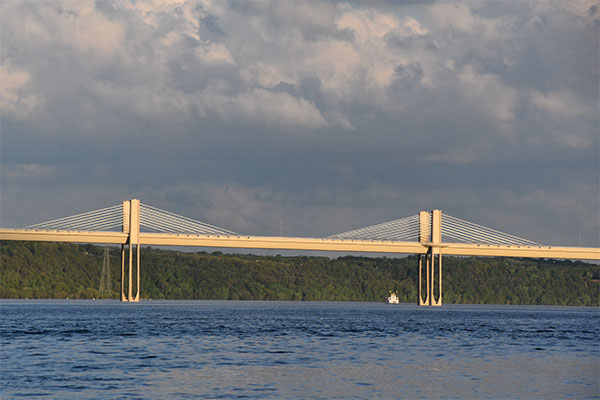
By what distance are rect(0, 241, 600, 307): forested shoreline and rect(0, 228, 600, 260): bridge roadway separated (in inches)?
1809

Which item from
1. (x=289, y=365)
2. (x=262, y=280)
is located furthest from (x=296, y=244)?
(x=289, y=365)

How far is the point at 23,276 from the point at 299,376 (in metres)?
132

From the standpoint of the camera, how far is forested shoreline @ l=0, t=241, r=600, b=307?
16450 cm

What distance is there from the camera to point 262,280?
Result: 189375mm

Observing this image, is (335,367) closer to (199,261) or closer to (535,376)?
(535,376)

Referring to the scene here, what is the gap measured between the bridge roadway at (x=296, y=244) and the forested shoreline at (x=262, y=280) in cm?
4594

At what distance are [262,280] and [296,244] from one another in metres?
69.2

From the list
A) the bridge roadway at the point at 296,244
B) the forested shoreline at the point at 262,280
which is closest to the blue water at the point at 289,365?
the bridge roadway at the point at 296,244

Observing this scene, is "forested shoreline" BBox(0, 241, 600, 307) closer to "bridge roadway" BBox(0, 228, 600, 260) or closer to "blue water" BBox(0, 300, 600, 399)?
"bridge roadway" BBox(0, 228, 600, 260)

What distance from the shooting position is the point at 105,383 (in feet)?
90.2

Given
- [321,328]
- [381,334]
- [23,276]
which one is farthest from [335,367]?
[23,276]

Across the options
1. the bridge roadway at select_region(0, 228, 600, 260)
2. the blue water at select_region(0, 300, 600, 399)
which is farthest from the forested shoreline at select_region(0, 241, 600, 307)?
the blue water at select_region(0, 300, 600, 399)

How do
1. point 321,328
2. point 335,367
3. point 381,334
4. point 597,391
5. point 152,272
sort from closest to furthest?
point 597,391
point 335,367
point 381,334
point 321,328
point 152,272

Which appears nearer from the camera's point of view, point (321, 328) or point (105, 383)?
point (105, 383)
